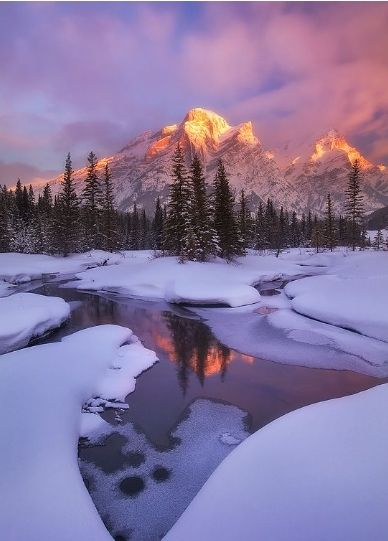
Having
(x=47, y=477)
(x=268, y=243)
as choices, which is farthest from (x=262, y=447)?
(x=268, y=243)

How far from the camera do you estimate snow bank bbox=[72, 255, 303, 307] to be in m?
23.1

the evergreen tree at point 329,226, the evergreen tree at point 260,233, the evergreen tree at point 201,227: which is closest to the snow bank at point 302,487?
the evergreen tree at point 201,227

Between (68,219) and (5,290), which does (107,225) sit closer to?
(68,219)

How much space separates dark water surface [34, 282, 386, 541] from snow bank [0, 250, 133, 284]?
19656mm

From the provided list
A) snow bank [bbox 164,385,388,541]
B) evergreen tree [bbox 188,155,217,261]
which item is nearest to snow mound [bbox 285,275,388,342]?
snow bank [bbox 164,385,388,541]

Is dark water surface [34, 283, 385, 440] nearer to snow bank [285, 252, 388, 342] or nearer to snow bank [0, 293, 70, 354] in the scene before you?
snow bank [0, 293, 70, 354]

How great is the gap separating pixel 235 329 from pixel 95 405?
8868 mm

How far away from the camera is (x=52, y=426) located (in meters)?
7.77

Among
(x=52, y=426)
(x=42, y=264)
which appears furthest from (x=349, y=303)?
(x=42, y=264)

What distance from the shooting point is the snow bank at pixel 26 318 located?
13.5 m

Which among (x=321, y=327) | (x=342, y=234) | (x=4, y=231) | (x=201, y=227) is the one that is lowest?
(x=321, y=327)

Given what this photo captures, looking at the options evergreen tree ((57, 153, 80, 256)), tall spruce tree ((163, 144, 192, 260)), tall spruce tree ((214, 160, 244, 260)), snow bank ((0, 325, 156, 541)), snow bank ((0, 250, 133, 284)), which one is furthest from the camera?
evergreen tree ((57, 153, 80, 256))

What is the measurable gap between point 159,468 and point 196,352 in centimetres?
735

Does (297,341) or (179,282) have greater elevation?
A: (179,282)
